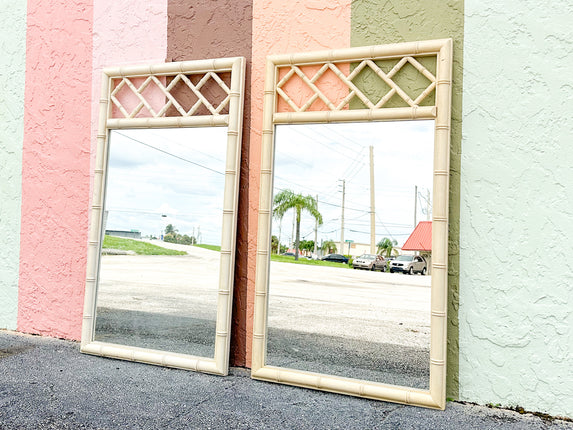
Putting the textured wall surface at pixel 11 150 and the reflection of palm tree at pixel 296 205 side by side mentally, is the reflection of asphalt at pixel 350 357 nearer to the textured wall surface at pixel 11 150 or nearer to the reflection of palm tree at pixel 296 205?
the reflection of palm tree at pixel 296 205

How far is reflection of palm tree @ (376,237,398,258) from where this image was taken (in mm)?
2939

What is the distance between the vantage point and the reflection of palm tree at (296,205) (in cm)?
308

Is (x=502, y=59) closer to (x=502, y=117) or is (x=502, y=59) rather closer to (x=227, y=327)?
(x=502, y=117)

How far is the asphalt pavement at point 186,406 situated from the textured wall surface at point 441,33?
1.29 feet

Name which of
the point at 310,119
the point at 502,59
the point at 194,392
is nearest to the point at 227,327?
the point at 194,392

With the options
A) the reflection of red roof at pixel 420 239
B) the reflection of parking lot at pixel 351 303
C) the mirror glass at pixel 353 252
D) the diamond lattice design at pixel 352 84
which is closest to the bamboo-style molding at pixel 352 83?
the diamond lattice design at pixel 352 84

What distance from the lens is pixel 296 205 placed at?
3092mm

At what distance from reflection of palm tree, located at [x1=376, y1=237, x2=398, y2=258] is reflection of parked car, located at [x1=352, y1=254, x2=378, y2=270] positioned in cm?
6

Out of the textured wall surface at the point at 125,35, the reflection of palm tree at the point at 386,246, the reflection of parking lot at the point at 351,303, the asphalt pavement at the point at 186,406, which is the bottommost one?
the asphalt pavement at the point at 186,406

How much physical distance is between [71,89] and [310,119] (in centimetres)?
193

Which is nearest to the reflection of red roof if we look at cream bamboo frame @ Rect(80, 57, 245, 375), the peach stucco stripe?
the peach stucco stripe

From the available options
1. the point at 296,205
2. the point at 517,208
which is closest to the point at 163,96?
the point at 296,205

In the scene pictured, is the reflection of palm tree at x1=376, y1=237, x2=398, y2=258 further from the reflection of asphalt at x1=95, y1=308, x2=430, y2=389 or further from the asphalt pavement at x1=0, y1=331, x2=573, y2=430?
the asphalt pavement at x1=0, y1=331, x2=573, y2=430

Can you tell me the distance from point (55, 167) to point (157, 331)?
1.51 meters
